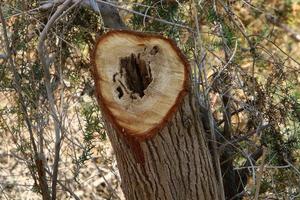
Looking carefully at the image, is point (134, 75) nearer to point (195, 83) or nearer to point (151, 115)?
point (151, 115)

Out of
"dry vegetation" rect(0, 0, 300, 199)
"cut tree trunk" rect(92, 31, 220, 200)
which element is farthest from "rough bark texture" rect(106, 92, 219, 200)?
"dry vegetation" rect(0, 0, 300, 199)

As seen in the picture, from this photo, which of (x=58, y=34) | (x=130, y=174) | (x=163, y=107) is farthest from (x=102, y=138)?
(x=163, y=107)

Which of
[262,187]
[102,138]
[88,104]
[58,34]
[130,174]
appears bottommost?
[262,187]

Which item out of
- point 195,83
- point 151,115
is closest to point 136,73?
point 151,115

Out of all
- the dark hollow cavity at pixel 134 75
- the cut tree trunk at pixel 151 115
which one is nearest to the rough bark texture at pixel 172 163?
the cut tree trunk at pixel 151 115

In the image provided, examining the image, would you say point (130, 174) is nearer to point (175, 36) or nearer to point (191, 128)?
point (191, 128)

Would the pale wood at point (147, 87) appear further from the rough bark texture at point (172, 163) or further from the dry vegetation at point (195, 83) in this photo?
the dry vegetation at point (195, 83)

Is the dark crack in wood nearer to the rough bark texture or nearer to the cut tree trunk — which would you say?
the cut tree trunk
